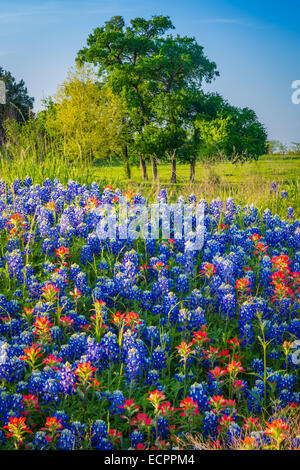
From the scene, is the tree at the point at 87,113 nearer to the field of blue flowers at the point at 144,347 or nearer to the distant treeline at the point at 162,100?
the distant treeline at the point at 162,100

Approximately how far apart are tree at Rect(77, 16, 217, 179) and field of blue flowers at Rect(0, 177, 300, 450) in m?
28.9

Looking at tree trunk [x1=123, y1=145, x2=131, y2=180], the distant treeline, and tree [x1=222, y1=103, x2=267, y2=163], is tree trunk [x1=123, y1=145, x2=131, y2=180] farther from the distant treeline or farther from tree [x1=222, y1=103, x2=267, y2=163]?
tree [x1=222, y1=103, x2=267, y2=163]

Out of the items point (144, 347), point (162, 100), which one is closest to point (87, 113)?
point (162, 100)

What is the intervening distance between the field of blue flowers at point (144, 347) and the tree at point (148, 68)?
28920 millimetres

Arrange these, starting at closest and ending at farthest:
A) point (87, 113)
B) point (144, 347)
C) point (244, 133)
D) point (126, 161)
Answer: point (144, 347) → point (87, 113) → point (244, 133) → point (126, 161)

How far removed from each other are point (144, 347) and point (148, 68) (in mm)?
34070

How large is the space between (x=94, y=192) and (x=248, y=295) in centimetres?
384

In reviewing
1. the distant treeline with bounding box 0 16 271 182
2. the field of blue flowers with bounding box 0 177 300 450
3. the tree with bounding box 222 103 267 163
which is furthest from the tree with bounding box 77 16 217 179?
the field of blue flowers with bounding box 0 177 300 450

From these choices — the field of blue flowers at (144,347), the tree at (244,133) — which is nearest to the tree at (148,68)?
the tree at (244,133)

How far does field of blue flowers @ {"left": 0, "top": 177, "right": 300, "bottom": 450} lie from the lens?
316 cm

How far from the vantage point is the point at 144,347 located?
12.9ft

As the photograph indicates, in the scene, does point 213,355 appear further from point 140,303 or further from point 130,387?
point 140,303

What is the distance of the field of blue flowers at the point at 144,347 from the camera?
3.16m

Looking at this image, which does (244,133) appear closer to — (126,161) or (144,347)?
(126,161)
